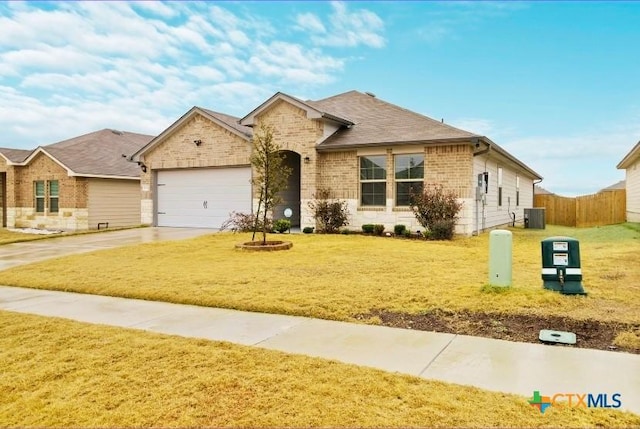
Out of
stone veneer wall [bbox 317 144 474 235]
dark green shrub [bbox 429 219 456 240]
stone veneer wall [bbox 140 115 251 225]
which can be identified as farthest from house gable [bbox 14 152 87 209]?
dark green shrub [bbox 429 219 456 240]

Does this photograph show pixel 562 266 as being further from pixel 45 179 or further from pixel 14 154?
pixel 14 154

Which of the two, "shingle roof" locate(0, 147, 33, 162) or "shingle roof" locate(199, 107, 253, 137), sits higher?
"shingle roof" locate(199, 107, 253, 137)

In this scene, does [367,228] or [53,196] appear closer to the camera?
[367,228]

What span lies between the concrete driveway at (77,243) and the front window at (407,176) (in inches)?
322

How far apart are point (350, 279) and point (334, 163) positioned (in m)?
9.91

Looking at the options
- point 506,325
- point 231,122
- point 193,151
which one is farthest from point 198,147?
point 506,325

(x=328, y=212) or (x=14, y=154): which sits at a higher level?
(x=14, y=154)

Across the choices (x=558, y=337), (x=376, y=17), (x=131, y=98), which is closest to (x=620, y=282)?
(x=558, y=337)

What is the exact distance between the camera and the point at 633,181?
23453mm

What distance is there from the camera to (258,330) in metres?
5.29

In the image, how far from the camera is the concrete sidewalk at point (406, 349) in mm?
3676

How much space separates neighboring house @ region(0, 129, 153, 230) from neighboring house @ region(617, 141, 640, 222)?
81.4 feet

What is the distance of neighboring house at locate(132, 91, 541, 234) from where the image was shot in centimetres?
1575

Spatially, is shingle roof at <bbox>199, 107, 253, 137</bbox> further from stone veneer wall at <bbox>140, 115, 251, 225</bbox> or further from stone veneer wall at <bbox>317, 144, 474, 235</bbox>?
stone veneer wall at <bbox>317, 144, 474, 235</bbox>
